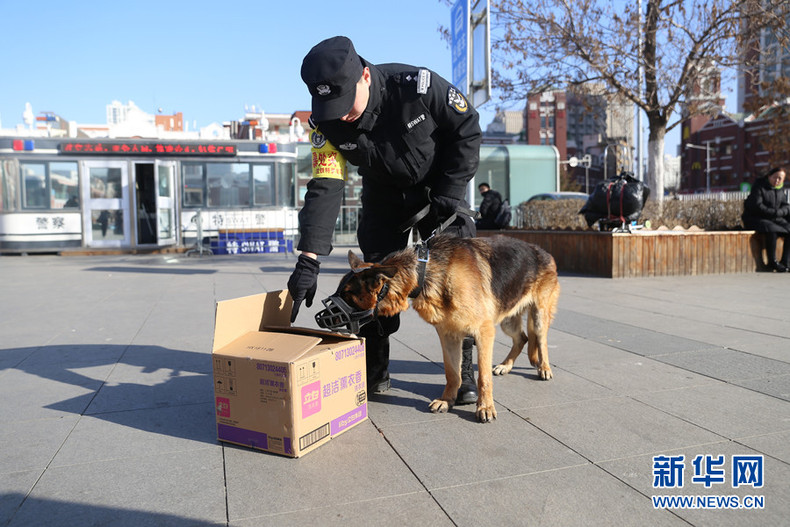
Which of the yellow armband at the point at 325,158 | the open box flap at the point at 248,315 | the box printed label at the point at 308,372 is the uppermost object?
the yellow armband at the point at 325,158

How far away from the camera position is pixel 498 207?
1346 centimetres

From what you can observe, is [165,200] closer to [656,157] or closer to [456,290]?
[656,157]

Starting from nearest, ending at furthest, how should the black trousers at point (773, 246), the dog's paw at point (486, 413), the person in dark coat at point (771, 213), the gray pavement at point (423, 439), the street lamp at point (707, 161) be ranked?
the gray pavement at point (423, 439), the dog's paw at point (486, 413), the person in dark coat at point (771, 213), the black trousers at point (773, 246), the street lamp at point (707, 161)

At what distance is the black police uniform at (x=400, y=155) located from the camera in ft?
10.9

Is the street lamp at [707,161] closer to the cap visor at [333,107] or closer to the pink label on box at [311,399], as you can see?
the cap visor at [333,107]

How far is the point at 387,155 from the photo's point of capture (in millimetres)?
3365

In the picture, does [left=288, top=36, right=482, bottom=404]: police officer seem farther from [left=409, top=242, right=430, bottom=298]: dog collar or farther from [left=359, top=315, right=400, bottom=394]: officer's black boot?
[left=409, top=242, right=430, bottom=298]: dog collar

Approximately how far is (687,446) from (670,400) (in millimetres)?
762

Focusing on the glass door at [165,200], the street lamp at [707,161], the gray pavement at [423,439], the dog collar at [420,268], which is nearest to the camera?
the gray pavement at [423,439]

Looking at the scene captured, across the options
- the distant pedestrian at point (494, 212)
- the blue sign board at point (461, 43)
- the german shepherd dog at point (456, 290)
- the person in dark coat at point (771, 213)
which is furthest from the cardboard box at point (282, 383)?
the distant pedestrian at point (494, 212)

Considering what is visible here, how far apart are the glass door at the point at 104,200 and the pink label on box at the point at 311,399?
15935 millimetres

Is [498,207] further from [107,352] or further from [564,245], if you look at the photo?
[107,352]

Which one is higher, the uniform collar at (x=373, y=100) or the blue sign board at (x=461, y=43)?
the blue sign board at (x=461, y=43)

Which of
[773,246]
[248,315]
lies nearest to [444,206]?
[248,315]
